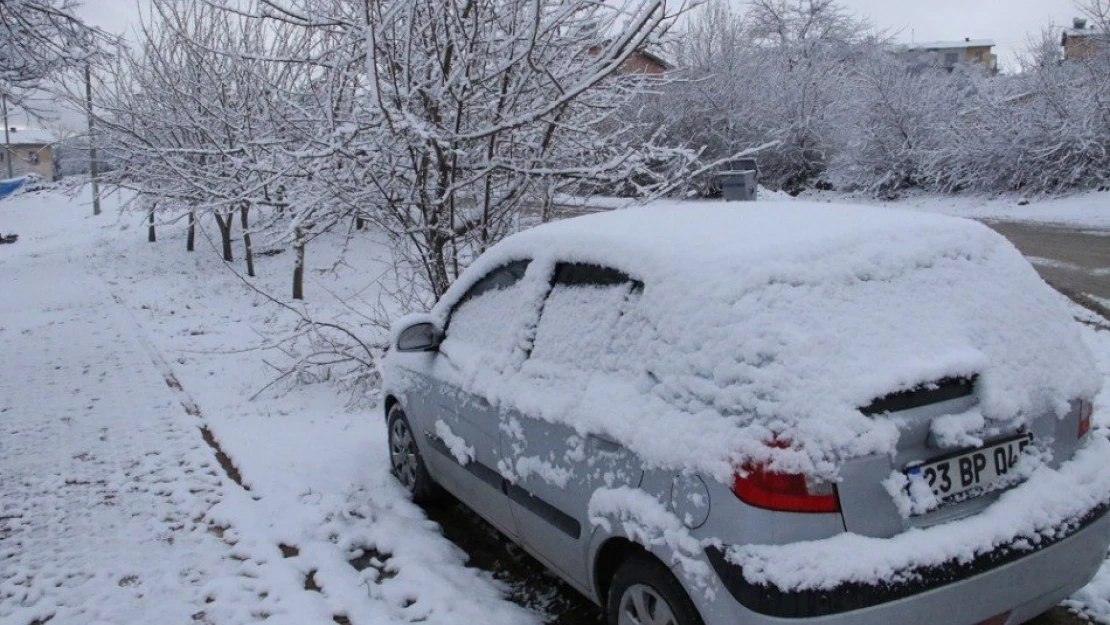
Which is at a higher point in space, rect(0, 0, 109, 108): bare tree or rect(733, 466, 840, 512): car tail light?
rect(0, 0, 109, 108): bare tree

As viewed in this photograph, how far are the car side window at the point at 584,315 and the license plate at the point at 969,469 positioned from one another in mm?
1086

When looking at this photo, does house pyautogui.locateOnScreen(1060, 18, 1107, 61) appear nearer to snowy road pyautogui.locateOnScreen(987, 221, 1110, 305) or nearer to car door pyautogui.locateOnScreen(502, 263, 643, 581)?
snowy road pyautogui.locateOnScreen(987, 221, 1110, 305)

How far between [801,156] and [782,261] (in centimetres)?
3019

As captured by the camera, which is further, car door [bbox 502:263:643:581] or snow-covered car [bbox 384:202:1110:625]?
car door [bbox 502:263:643:581]

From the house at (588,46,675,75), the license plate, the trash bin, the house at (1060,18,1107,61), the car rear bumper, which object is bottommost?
the car rear bumper

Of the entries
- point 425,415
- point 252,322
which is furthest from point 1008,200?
point 425,415

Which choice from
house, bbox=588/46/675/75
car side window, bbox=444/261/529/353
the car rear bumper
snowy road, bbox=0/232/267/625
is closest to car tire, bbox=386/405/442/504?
car side window, bbox=444/261/529/353

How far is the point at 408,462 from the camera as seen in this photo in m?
5.01

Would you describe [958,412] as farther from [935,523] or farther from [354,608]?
[354,608]

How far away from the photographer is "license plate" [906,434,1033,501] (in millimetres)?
2453

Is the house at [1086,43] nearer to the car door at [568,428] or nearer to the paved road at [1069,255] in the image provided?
the paved road at [1069,255]

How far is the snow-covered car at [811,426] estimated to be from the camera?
7.66ft

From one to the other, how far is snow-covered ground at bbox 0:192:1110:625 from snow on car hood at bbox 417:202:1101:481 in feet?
4.13

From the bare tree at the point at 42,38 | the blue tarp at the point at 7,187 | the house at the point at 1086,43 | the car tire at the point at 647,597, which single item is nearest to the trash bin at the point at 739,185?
the car tire at the point at 647,597
